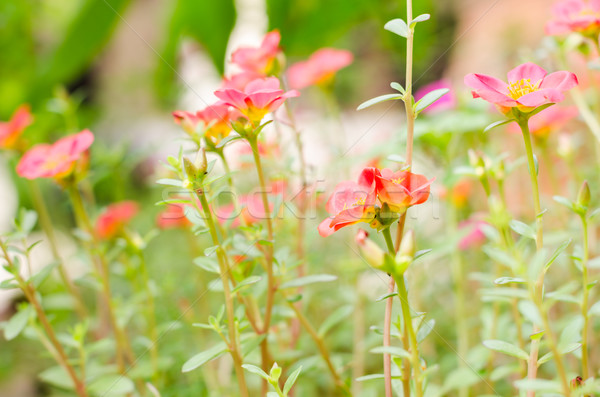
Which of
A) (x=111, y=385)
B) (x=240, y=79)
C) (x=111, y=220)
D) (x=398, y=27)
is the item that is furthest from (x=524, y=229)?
(x=111, y=220)

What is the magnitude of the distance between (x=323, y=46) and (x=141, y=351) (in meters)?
0.77

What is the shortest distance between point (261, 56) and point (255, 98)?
175mm

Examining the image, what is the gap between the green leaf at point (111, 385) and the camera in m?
0.62

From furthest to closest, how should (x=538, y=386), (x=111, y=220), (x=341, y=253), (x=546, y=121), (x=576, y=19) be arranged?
1. (x=341, y=253)
2. (x=111, y=220)
3. (x=546, y=121)
4. (x=576, y=19)
5. (x=538, y=386)

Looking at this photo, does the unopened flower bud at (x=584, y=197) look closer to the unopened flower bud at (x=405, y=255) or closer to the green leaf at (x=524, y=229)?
the green leaf at (x=524, y=229)

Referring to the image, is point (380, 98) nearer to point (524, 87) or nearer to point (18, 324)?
point (524, 87)

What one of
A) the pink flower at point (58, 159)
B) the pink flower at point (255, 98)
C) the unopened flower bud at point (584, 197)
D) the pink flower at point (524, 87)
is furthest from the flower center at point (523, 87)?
the pink flower at point (58, 159)

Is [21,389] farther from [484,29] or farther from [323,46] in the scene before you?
[484,29]

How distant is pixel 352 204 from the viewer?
464 mm

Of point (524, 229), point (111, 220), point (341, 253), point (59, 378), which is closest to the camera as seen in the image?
point (524, 229)

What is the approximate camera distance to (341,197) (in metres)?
0.48

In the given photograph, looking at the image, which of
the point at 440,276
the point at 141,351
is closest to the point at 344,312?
the point at 141,351

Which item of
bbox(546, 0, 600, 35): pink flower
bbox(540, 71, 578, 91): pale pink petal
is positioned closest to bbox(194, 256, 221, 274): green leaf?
bbox(540, 71, 578, 91): pale pink petal

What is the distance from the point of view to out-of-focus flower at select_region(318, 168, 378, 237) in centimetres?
42
